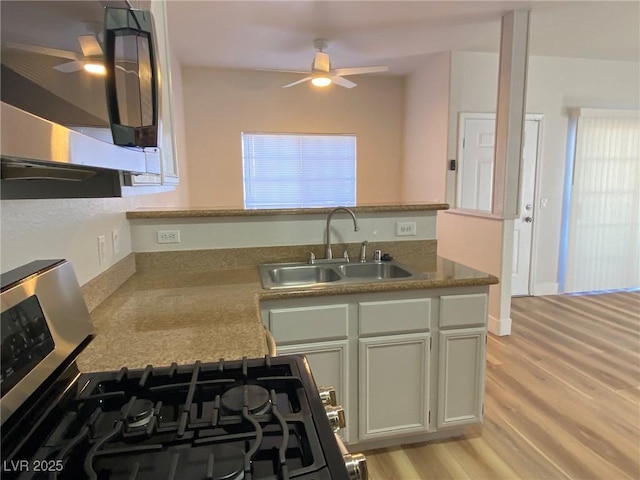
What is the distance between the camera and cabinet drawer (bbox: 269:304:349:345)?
1.62m

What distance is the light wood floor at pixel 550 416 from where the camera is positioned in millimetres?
1787

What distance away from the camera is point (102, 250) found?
1529 mm

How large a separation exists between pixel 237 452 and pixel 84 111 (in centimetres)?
55

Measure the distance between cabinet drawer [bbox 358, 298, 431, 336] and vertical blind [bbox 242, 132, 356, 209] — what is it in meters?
3.36

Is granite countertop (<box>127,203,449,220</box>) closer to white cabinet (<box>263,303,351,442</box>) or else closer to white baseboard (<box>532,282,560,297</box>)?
white cabinet (<box>263,303,351,442</box>)

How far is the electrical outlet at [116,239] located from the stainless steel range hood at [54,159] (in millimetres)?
853

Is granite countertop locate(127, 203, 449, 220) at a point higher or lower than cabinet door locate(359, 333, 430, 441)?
higher

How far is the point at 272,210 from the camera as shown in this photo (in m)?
2.09

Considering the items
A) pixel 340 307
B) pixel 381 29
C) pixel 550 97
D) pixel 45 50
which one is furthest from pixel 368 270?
pixel 550 97

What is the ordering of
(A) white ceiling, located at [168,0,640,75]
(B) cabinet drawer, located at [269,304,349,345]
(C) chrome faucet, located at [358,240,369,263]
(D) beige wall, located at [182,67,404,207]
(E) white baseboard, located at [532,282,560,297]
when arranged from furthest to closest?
1. (D) beige wall, located at [182,67,404,207]
2. (E) white baseboard, located at [532,282,560,297]
3. (A) white ceiling, located at [168,0,640,75]
4. (C) chrome faucet, located at [358,240,369,263]
5. (B) cabinet drawer, located at [269,304,349,345]

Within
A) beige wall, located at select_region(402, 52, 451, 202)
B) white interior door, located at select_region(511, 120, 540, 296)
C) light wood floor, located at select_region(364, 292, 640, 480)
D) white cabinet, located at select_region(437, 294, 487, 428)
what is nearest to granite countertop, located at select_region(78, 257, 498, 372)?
white cabinet, located at select_region(437, 294, 487, 428)

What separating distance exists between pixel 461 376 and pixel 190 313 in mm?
1304

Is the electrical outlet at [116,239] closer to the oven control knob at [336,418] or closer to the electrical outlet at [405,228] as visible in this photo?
the oven control knob at [336,418]

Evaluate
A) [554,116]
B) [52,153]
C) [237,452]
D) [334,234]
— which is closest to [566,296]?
[554,116]
